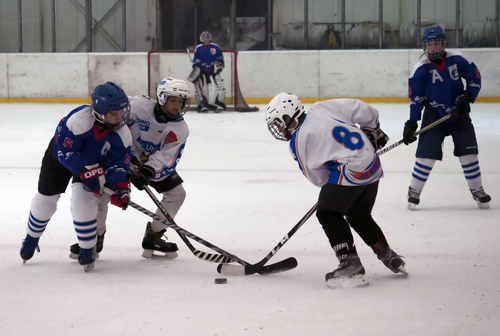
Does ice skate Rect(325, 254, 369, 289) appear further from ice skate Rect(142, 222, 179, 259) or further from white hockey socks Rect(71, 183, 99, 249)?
white hockey socks Rect(71, 183, 99, 249)

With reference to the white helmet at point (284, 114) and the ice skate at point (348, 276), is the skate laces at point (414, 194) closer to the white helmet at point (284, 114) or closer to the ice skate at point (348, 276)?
the ice skate at point (348, 276)

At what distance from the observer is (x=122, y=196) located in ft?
8.23

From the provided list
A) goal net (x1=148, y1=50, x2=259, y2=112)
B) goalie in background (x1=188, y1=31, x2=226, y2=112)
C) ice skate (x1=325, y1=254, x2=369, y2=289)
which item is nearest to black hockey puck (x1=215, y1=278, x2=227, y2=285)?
ice skate (x1=325, y1=254, x2=369, y2=289)

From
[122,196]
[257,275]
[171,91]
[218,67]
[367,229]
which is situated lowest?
[257,275]

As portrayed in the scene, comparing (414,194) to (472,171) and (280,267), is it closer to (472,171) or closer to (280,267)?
(472,171)

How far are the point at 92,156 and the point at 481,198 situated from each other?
2337 mm

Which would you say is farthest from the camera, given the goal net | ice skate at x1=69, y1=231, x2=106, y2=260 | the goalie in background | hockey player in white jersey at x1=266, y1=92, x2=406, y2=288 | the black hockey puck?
the goal net

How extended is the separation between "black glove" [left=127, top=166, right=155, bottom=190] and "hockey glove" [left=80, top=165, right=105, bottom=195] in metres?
0.16

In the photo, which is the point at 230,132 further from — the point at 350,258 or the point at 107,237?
the point at 350,258

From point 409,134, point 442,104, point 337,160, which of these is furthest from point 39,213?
point 442,104

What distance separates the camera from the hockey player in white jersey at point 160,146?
2.71 metres

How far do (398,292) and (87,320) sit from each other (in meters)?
1.13

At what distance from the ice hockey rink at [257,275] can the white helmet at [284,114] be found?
614 millimetres

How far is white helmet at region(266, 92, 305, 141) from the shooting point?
2.33 meters
